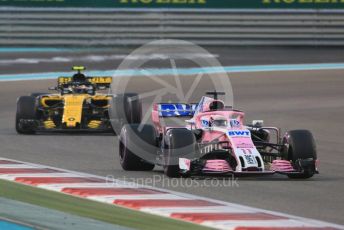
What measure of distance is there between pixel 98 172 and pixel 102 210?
3.08 metres

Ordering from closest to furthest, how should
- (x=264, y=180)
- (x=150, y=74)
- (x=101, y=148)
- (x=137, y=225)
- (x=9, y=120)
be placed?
1. (x=137, y=225)
2. (x=264, y=180)
3. (x=101, y=148)
4. (x=9, y=120)
5. (x=150, y=74)

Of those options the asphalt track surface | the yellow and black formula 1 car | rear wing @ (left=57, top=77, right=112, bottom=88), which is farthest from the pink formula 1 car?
rear wing @ (left=57, top=77, right=112, bottom=88)

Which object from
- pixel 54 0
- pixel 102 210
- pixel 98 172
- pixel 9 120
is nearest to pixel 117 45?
pixel 54 0

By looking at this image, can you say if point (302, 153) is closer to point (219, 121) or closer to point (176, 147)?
point (219, 121)

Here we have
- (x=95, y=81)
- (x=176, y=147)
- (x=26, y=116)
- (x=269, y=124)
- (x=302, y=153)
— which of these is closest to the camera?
(x=176, y=147)

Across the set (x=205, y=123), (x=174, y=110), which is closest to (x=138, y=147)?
(x=205, y=123)

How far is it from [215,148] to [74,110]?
5.56 meters

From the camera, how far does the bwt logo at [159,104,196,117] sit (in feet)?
48.0

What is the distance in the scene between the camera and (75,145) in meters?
16.7

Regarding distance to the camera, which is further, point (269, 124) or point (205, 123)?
point (269, 124)

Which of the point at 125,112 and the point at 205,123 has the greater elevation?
the point at 205,123

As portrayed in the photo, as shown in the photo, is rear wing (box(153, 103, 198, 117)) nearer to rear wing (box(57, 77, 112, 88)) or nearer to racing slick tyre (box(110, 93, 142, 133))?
racing slick tyre (box(110, 93, 142, 133))

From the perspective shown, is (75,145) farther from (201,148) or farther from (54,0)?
(54,0)

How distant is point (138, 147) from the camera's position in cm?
1338
